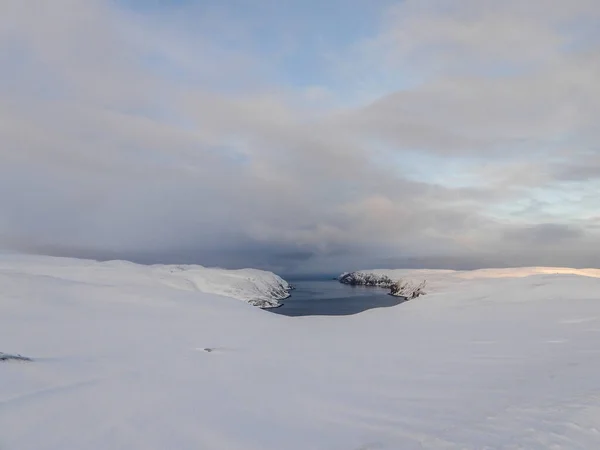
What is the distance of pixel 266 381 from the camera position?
7555mm

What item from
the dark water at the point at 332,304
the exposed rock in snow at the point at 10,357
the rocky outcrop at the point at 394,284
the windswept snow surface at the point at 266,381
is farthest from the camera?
the rocky outcrop at the point at 394,284

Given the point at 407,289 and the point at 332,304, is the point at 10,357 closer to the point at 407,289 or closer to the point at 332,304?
the point at 332,304

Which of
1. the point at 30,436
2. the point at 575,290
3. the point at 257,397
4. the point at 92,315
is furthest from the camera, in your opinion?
the point at 575,290

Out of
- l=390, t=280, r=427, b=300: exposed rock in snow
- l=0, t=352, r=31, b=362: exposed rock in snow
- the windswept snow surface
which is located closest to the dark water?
l=390, t=280, r=427, b=300: exposed rock in snow

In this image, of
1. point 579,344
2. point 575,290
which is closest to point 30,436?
point 579,344

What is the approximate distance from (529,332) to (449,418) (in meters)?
10.1

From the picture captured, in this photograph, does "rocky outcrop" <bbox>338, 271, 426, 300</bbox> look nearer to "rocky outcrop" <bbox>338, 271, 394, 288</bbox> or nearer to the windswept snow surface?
"rocky outcrop" <bbox>338, 271, 394, 288</bbox>

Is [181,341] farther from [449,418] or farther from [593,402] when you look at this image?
[593,402]

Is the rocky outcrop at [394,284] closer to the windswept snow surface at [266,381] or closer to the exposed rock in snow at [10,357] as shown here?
the windswept snow surface at [266,381]

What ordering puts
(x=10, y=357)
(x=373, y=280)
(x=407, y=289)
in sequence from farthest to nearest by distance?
(x=373, y=280) → (x=407, y=289) → (x=10, y=357)

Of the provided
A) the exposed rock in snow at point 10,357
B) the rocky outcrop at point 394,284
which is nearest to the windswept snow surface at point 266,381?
the exposed rock in snow at point 10,357

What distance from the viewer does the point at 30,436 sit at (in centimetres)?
468

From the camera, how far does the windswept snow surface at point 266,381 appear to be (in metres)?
5.03

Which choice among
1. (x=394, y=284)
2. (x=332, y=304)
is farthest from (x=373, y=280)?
(x=332, y=304)
